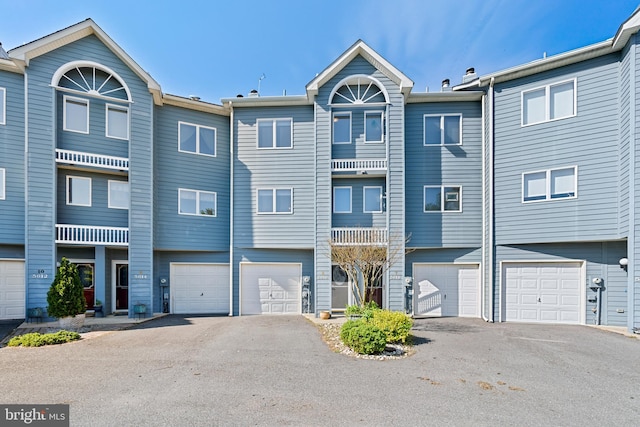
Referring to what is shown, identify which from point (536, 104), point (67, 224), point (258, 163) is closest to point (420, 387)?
point (258, 163)

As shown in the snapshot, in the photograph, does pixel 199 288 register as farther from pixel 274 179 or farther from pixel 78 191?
pixel 78 191

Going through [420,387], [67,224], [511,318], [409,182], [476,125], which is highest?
[476,125]

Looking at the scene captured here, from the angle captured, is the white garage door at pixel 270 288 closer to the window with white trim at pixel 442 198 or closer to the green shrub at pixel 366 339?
the green shrub at pixel 366 339

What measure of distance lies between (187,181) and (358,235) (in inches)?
296

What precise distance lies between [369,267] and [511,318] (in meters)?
6.10

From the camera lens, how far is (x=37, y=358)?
7188 millimetres

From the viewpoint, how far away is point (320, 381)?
19.7 ft

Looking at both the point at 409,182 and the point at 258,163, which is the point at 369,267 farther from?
the point at 258,163

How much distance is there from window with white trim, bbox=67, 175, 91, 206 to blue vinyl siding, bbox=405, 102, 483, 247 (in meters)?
12.6

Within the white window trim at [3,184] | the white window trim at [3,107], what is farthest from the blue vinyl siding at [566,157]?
the white window trim at [3,107]

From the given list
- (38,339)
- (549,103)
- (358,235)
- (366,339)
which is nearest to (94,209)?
(38,339)

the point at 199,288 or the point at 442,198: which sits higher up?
the point at 442,198

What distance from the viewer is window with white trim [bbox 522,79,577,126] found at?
10984 mm

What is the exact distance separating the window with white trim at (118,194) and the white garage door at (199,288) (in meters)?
3.16
